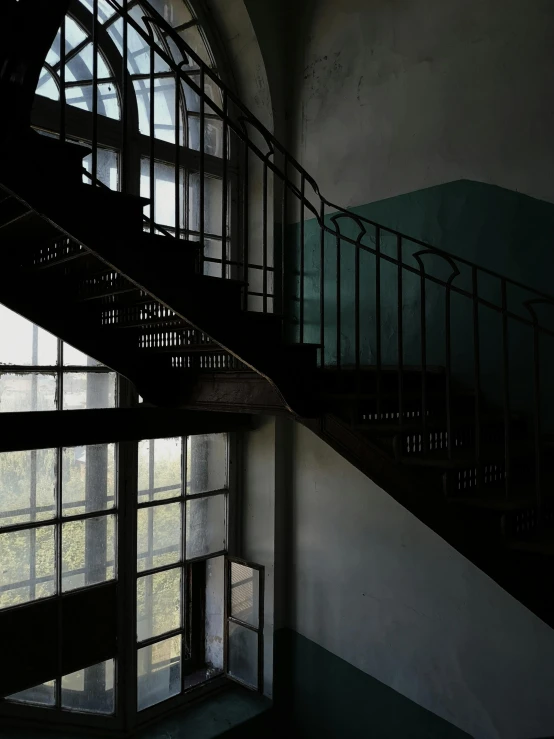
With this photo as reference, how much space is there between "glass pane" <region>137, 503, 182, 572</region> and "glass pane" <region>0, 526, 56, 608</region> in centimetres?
66

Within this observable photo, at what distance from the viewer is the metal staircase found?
239 cm

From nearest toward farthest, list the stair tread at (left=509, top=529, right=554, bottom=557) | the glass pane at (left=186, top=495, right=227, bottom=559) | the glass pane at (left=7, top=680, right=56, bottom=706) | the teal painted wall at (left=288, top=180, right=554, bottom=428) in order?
the stair tread at (left=509, top=529, right=554, bottom=557), the teal painted wall at (left=288, top=180, right=554, bottom=428), the glass pane at (left=7, top=680, right=56, bottom=706), the glass pane at (left=186, top=495, right=227, bottom=559)

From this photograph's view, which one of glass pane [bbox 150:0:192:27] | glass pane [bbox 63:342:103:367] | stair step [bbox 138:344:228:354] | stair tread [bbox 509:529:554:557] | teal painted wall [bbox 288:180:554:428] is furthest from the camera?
glass pane [bbox 150:0:192:27]

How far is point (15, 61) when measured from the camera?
2.01m

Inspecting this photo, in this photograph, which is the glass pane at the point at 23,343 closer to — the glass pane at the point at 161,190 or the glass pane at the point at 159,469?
the glass pane at the point at 159,469

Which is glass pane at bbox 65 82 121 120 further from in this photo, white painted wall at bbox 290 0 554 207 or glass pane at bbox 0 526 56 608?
glass pane at bbox 0 526 56 608

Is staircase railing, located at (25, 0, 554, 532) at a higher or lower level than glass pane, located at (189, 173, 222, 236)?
lower

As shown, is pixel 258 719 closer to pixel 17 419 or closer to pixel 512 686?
pixel 512 686

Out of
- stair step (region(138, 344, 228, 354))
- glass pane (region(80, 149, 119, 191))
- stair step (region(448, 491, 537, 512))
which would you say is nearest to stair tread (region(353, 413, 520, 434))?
stair step (region(448, 491, 537, 512))

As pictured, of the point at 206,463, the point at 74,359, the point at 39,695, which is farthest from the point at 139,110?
the point at 39,695

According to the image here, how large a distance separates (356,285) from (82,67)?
290 centimetres

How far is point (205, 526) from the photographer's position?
15.9ft

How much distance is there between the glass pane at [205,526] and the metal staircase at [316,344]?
1448 mm

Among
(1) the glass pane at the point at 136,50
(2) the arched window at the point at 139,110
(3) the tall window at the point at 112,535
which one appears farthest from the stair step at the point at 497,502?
(1) the glass pane at the point at 136,50
